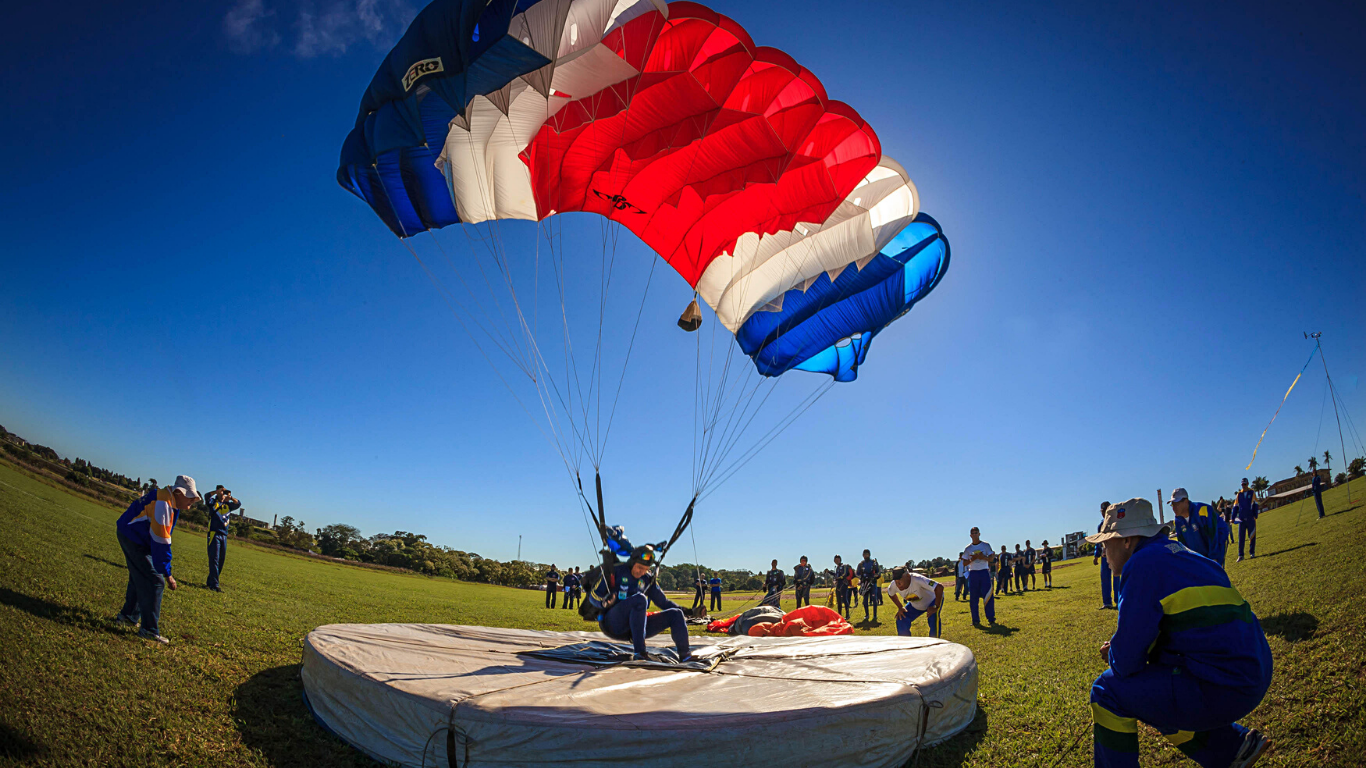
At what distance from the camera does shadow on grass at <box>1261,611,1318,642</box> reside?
4.00 metres

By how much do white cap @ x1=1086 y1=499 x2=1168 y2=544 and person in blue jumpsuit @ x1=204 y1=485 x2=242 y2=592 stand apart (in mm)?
9562

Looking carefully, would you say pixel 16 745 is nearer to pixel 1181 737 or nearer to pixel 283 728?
pixel 283 728

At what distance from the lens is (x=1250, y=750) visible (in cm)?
208

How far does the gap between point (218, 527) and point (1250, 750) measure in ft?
35.3

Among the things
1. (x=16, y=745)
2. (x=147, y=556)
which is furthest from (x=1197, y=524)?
(x=147, y=556)

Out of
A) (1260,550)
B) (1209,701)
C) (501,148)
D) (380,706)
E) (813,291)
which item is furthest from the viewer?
(1260,550)

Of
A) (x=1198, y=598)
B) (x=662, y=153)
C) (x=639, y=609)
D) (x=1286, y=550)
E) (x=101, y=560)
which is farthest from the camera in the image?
(x=1286, y=550)

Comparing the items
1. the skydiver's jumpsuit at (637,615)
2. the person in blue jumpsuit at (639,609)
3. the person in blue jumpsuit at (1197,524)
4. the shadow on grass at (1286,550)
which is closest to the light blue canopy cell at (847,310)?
the person in blue jumpsuit at (1197,524)

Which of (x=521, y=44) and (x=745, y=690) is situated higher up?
(x=521, y=44)

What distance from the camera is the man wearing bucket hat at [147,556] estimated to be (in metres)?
4.21

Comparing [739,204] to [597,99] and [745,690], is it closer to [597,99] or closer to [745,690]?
[597,99]

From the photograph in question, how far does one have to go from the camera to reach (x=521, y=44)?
3816mm

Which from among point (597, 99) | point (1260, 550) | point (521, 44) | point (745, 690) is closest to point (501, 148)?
point (597, 99)

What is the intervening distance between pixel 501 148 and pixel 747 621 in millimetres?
6168
